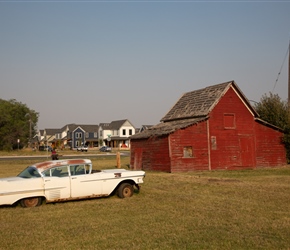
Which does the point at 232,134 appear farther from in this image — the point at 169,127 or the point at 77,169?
the point at 77,169

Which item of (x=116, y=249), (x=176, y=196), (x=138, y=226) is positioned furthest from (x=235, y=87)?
(x=116, y=249)

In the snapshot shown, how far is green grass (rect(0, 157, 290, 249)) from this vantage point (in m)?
8.09

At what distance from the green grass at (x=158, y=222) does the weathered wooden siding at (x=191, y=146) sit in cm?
1224

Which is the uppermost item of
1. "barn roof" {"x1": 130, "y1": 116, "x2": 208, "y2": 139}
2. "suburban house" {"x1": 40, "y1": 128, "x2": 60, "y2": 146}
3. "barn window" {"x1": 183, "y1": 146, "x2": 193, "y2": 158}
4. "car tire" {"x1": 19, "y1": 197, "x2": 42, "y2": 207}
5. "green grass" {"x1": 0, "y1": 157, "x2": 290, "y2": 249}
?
"suburban house" {"x1": 40, "y1": 128, "x2": 60, "y2": 146}

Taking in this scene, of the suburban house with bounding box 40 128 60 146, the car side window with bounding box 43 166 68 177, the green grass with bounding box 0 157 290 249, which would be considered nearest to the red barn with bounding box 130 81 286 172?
the green grass with bounding box 0 157 290 249

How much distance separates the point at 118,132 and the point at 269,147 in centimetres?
6816

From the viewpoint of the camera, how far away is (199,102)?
102 feet

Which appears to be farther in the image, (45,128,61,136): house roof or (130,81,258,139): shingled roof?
(45,128,61,136): house roof

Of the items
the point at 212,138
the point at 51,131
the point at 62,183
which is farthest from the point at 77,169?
the point at 51,131

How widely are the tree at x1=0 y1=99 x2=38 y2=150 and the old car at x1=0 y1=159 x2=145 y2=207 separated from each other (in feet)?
244

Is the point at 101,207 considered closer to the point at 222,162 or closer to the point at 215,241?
the point at 215,241

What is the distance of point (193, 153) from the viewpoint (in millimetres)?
28250

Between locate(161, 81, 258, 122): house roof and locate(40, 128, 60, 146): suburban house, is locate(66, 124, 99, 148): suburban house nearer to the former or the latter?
locate(40, 128, 60, 146): suburban house

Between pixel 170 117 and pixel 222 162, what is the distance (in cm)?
638
